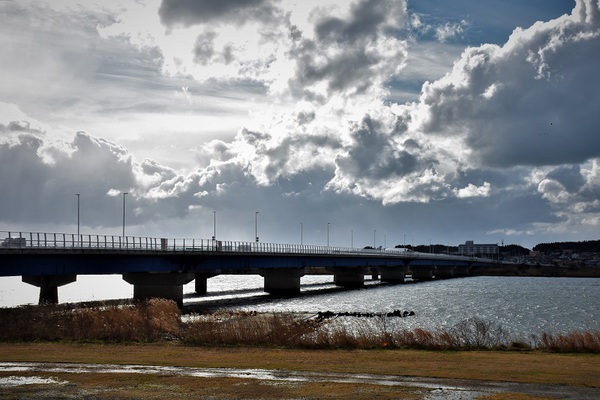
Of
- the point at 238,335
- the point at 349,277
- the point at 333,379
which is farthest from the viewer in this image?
the point at 349,277

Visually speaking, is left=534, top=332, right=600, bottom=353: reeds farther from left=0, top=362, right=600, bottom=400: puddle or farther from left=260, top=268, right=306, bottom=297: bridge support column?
left=260, top=268, right=306, bottom=297: bridge support column

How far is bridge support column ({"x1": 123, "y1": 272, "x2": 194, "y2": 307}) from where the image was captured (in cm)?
8712

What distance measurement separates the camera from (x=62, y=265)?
234ft

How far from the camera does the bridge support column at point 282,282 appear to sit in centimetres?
12875

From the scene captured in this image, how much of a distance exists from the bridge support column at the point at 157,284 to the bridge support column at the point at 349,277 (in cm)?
8261

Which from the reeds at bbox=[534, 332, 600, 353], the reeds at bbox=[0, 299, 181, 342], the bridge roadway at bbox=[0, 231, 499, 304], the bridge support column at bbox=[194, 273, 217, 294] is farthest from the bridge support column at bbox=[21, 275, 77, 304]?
the reeds at bbox=[534, 332, 600, 353]

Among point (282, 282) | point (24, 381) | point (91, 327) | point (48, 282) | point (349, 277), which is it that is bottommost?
point (349, 277)

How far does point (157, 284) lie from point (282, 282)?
43.6 metres

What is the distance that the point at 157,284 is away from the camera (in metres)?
89.1

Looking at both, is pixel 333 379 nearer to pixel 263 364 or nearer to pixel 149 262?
pixel 263 364

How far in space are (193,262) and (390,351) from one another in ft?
212

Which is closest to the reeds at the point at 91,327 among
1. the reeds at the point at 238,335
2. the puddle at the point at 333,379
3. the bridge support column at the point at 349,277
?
the reeds at the point at 238,335

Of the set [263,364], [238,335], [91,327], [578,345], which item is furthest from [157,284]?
[578,345]

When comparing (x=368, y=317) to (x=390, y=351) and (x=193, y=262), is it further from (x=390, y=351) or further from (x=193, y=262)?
(x=390, y=351)
